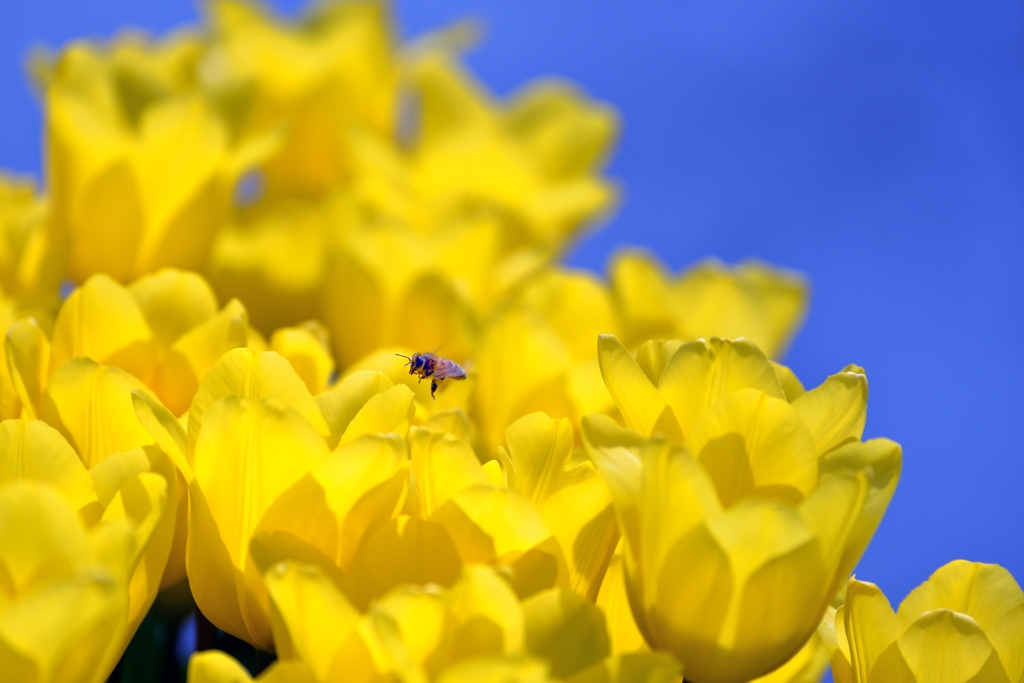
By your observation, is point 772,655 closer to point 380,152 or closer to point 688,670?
point 688,670

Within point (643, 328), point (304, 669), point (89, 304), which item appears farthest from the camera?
point (643, 328)

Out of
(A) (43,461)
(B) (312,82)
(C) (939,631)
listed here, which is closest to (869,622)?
(C) (939,631)

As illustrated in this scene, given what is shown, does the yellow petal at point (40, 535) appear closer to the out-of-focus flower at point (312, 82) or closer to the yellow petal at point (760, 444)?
the yellow petal at point (760, 444)

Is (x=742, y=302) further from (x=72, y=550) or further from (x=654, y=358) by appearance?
(x=72, y=550)

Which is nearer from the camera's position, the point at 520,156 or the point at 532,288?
the point at 532,288

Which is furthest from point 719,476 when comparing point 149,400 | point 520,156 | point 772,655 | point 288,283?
point 520,156

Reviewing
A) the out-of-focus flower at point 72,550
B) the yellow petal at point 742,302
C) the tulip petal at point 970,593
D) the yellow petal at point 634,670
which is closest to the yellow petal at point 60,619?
the out-of-focus flower at point 72,550

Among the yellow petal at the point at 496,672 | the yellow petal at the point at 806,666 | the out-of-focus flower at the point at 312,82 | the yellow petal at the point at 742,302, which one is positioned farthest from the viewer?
the out-of-focus flower at the point at 312,82
